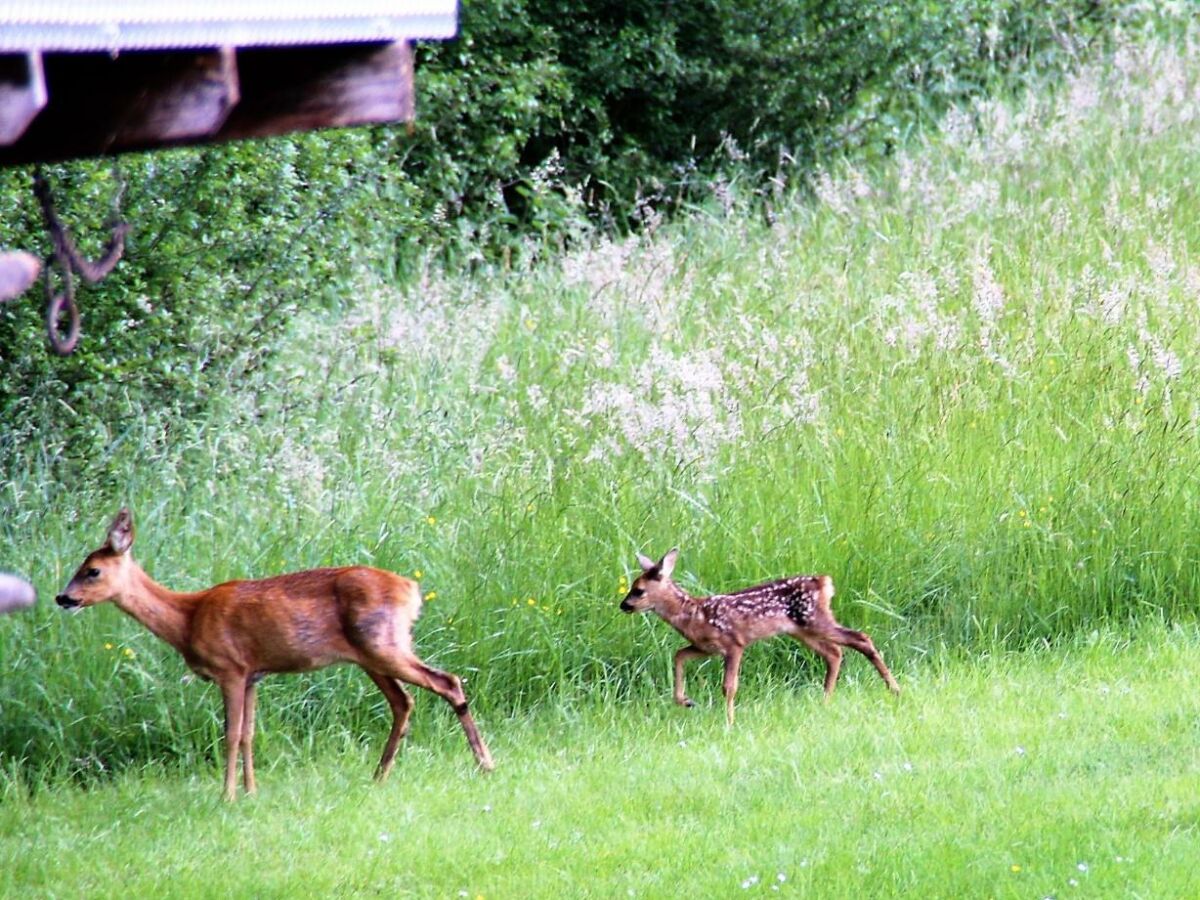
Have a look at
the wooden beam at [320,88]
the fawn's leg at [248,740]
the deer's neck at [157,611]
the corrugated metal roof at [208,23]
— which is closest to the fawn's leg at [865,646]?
the fawn's leg at [248,740]

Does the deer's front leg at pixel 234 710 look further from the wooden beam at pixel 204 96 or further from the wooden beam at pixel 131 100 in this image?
the wooden beam at pixel 131 100

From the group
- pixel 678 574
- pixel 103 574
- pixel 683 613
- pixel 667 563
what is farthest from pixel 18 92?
pixel 678 574

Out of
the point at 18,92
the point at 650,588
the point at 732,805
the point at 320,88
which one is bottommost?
the point at 732,805

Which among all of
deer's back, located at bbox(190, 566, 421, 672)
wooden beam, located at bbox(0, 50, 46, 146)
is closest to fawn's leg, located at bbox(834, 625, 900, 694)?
deer's back, located at bbox(190, 566, 421, 672)

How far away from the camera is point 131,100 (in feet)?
12.8

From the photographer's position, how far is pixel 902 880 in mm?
5820

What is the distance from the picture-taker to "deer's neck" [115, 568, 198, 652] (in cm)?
750

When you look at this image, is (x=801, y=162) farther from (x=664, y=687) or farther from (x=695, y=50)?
(x=664, y=687)

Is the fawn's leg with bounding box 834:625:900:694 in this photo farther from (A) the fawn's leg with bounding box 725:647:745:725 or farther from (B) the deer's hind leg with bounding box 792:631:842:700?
(A) the fawn's leg with bounding box 725:647:745:725

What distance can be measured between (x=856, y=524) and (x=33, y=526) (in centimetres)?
395

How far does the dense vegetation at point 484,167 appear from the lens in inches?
384

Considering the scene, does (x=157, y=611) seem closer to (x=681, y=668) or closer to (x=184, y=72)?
(x=681, y=668)

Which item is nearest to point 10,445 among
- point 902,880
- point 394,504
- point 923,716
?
point 394,504

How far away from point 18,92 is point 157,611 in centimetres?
437
